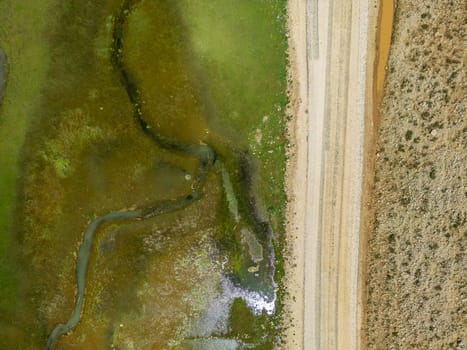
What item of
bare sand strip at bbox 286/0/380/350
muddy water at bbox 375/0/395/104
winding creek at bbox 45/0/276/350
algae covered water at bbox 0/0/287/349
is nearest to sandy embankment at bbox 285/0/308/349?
bare sand strip at bbox 286/0/380/350

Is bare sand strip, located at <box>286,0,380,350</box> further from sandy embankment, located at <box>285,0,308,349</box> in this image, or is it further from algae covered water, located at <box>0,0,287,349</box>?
algae covered water, located at <box>0,0,287,349</box>

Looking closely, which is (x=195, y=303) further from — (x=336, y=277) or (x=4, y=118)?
(x=4, y=118)

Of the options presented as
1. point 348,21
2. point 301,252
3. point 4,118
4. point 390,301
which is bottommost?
point 390,301

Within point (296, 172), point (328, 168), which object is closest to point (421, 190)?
Result: point (328, 168)

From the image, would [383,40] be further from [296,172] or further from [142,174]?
[142,174]

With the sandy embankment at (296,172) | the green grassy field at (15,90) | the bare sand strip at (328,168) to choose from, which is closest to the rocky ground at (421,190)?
the bare sand strip at (328,168)

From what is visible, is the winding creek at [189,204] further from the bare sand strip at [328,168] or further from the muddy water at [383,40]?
the muddy water at [383,40]

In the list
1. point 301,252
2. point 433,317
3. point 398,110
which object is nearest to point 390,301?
point 433,317
